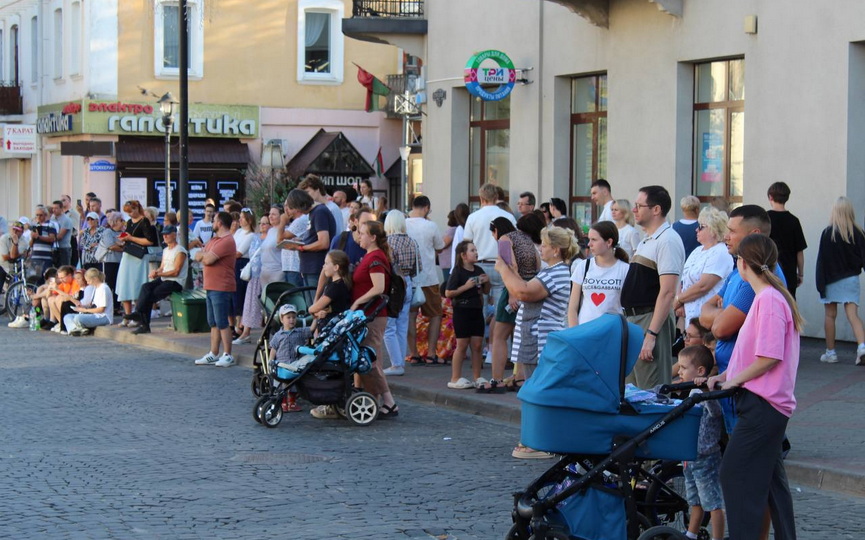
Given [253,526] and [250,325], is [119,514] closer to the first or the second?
[253,526]

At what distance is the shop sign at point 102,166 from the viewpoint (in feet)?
117

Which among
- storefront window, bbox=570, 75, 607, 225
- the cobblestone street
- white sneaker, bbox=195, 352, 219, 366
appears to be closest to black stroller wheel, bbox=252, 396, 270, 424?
the cobblestone street

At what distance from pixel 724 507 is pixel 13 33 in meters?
41.8

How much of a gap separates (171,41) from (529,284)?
28.6 meters

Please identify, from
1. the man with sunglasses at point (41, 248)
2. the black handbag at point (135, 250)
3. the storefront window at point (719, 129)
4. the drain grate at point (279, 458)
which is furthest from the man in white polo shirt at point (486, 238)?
the man with sunglasses at point (41, 248)

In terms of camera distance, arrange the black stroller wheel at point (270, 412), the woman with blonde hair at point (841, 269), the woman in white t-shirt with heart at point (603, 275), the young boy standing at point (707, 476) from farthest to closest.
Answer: the woman with blonde hair at point (841, 269), the black stroller wheel at point (270, 412), the woman in white t-shirt with heart at point (603, 275), the young boy standing at point (707, 476)

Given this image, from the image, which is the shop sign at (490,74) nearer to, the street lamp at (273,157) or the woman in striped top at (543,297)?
the woman in striped top at (543,297)

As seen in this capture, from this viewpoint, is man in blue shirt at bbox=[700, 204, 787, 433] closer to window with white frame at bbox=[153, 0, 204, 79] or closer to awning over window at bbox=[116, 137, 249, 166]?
awning over window at bbox=[116, 137, 249, 166]

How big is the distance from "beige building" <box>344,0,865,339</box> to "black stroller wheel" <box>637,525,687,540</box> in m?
9.55

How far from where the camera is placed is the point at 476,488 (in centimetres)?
904

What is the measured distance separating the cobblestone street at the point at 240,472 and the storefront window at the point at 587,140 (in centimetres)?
742

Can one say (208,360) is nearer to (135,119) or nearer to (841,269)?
(841,269)

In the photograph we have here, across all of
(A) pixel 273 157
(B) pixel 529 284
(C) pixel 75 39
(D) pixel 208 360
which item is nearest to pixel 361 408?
(B) pixel 529 284

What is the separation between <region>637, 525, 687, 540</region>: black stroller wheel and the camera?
659 cm
